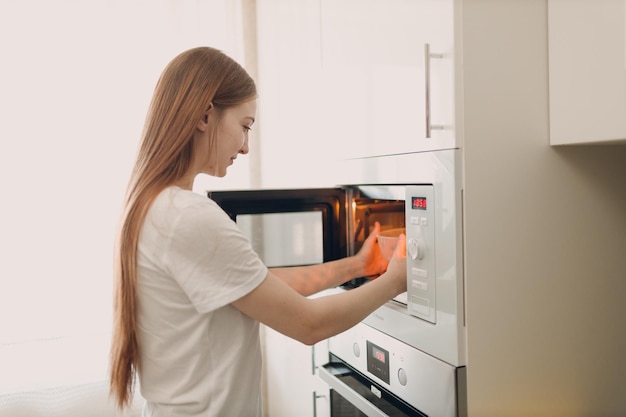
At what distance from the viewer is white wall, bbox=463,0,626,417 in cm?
100

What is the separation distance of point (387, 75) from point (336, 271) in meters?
0.41

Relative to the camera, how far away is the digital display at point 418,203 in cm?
105

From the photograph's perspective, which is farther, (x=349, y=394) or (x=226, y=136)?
(x=349, y=394)

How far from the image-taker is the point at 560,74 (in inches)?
40.0

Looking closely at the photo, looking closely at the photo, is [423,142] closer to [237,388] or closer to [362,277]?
[362,277]

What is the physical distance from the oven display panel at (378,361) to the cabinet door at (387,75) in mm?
393

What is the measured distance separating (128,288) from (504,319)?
61 cm

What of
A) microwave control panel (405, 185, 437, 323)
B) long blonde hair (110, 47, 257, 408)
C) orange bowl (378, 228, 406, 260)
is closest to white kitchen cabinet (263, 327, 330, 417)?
orange bowl (378, 228, 406, 260)

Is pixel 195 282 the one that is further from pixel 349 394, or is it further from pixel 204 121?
pixel 349 394

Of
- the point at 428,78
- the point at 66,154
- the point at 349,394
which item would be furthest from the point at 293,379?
the point at 428,78

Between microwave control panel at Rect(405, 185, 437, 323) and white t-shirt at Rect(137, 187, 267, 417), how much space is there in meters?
0.28

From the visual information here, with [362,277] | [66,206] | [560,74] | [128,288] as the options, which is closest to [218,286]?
[128,288]

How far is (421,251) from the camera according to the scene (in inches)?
41.9

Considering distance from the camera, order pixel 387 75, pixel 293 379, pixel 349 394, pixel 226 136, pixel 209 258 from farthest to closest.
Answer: pixel 293 379, pixel 349 394, pixel 387 75, pixel 226 136, pixel 209 258
